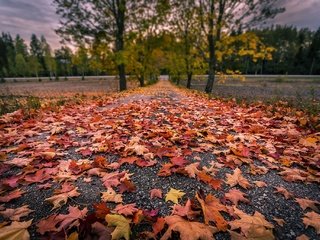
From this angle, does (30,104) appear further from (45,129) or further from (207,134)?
(207,134)

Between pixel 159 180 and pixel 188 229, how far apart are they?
2.65ft

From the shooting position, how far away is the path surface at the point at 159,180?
160cm

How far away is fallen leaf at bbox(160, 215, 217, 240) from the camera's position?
4.73ft

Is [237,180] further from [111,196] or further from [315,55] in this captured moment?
[315,55]

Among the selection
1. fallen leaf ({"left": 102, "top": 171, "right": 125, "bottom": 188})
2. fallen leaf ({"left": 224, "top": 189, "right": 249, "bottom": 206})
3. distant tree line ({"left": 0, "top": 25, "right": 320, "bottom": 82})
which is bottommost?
fallen leaf ({"left": 224, "top": 189, "right": 249, "bottom": 206})

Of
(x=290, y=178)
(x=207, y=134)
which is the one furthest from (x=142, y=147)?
(x=290, y=178)

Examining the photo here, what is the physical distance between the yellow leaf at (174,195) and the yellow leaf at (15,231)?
104 centimetres

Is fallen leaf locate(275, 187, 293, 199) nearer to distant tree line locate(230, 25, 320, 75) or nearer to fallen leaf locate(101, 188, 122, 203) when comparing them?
fallen leaf locate(101, 188, 122, 203)

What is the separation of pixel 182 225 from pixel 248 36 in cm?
1059

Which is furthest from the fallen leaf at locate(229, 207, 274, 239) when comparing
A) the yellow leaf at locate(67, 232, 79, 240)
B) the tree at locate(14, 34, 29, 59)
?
the tree at locate(14, 34, 29, 59)

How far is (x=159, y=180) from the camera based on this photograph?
226 cm

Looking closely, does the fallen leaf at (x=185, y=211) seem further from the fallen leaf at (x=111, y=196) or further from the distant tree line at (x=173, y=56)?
the distant tree line at (x=173, y=56)

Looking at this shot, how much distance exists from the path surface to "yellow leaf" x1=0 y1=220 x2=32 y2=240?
0.04 feet

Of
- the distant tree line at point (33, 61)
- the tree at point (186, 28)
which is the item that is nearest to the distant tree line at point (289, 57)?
the tree at point (186, 28)
